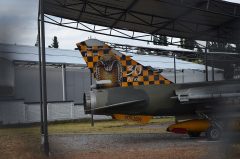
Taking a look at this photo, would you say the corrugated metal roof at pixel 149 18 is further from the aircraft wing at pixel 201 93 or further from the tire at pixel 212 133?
the tire at pixel 212 133

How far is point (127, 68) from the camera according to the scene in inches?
552

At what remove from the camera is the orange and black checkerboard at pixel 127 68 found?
13922 mm

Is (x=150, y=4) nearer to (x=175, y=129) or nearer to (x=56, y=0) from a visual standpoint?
(x=56, y=0)

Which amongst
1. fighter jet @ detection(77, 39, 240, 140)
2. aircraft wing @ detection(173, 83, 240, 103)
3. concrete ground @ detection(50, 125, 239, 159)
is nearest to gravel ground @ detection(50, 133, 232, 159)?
concrete ground @ detection(50, 125, 239, 159)

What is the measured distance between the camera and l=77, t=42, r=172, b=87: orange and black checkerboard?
1392 centimetres

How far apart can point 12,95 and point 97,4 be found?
10308mm

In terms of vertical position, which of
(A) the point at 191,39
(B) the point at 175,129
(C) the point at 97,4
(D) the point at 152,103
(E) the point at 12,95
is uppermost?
(C) the point at 97,4

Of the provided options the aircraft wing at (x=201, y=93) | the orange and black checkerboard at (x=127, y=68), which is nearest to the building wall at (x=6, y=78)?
the aircraft wing at (x=201, y=93)

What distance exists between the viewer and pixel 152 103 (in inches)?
538

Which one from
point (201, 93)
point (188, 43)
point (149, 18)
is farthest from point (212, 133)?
point (149, 18)

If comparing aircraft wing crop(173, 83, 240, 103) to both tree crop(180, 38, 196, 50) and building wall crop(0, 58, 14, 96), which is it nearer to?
tree crop(180, 38, 196, 50)

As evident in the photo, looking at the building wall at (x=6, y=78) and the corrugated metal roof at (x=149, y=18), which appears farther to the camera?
the corrugated metal roof at (x=149, y=18)

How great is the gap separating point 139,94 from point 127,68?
4.12ft

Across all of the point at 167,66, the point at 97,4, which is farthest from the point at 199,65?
the point at 97,4
